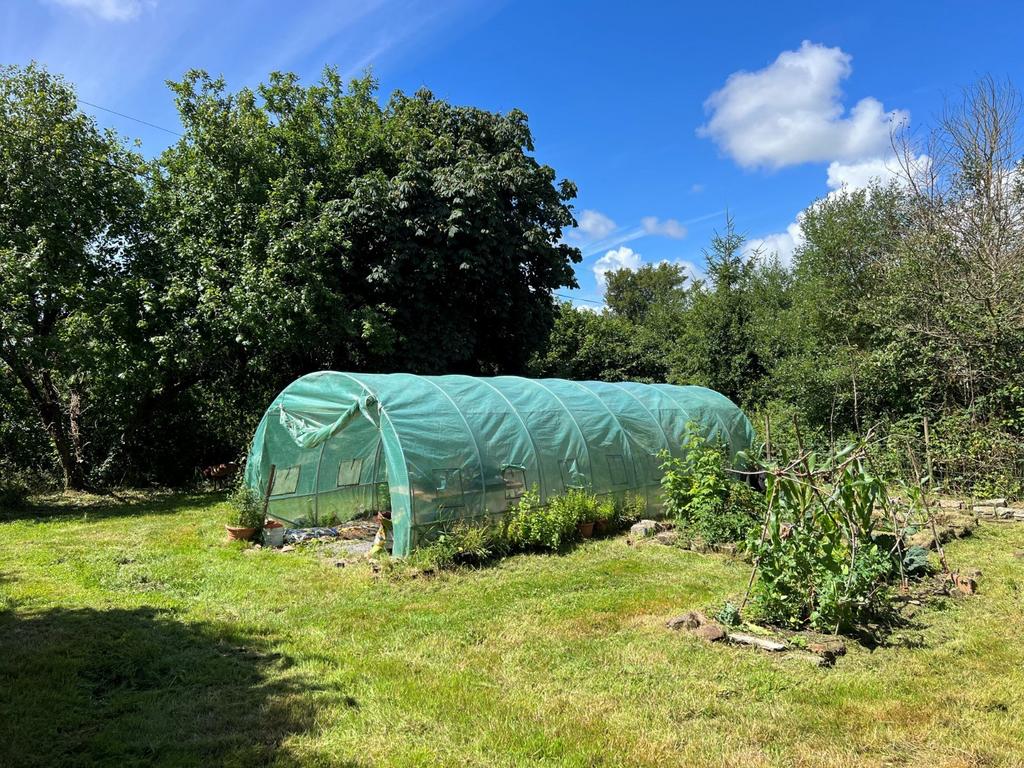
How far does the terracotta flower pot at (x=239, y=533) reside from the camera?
9766 mm

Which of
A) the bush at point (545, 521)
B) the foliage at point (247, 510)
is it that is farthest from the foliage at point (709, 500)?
the foliage at point (247, 510)

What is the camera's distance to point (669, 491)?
10078 mm

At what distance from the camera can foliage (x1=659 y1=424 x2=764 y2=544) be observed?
9.07 m

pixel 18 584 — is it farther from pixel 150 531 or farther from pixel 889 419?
pixel 889 419

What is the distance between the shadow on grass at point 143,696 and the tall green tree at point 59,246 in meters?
8.96

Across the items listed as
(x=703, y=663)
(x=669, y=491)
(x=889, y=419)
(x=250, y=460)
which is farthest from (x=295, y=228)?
(x=889, y=419)

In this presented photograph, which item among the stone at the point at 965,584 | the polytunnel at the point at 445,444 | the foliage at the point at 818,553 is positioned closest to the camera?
the foliage at the point at 818,553

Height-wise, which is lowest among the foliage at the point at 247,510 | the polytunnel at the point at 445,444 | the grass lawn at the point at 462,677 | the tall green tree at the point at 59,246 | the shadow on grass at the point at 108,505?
the grass lawn at the point at 462,677

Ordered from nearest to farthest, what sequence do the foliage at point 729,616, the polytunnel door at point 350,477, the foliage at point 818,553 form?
the foliage at point 818,553, the foliage at point 729,616, the polytunnel door at point 350,477

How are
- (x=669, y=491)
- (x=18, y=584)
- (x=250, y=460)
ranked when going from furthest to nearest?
(x=250, y=460) < (x=669, y=491) < (x=18, y=584)

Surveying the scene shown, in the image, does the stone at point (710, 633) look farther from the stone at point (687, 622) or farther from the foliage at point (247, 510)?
the foliage at point (247, 510)

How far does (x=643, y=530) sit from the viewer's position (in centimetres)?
985

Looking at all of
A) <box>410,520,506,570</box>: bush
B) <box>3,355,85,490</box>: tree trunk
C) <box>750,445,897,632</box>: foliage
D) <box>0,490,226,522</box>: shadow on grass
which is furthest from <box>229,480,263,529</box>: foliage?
<box>750,445,897,632</box>: foliage

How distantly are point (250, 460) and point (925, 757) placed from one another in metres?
10.3
